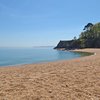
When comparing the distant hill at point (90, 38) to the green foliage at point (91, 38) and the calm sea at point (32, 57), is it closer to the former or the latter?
the green foliage at point (91, 38)

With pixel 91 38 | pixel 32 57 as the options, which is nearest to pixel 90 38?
pixel 91 38

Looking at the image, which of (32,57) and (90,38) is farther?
(90,38)

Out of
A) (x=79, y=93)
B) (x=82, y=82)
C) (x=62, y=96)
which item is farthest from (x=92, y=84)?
(x=62, y=96)

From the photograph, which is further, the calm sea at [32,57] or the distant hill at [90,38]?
the distant hill at [90,38]

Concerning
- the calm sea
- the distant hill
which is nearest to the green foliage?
the distant hill

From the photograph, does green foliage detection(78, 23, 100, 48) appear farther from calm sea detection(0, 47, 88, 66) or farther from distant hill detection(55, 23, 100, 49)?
calm sea detection(0, 47, 88, 66)

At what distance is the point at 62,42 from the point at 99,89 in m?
98.2

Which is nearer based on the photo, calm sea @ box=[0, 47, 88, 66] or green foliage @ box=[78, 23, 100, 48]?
A: calm sea @ box=[0, 47, 88, 66]

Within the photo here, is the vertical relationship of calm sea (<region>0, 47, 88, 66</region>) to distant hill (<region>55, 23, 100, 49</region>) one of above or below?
below

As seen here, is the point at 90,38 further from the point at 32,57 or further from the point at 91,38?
the point at 32,57

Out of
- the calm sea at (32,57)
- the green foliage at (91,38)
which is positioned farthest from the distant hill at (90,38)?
the calm sea at (32,57)

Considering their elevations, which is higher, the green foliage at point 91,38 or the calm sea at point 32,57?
the green foliage at point 91,38

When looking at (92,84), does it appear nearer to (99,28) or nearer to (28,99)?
(28,99)

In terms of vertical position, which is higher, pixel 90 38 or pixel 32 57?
pixel 90 38
